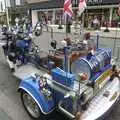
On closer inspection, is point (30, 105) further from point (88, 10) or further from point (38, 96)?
point (88, 10)

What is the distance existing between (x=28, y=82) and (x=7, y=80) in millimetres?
2283

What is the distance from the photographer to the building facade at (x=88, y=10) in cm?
1644

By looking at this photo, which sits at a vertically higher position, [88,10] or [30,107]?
[88,10]

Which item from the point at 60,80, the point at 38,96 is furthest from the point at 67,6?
the point at 38,96

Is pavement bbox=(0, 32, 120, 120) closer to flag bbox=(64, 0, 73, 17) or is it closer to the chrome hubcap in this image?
the chrome hubcap

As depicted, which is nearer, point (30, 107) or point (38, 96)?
point (38, 96)

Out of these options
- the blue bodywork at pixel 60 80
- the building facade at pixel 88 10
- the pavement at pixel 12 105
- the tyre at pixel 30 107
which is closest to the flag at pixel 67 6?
the blue bodywork at pixel 60 80

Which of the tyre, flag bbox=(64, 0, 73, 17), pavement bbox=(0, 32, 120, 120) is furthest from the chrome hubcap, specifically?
flag bbox=(64, 0, 73, 17)


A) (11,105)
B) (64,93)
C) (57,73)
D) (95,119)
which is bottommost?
(11,105)

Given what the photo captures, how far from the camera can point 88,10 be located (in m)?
18.7

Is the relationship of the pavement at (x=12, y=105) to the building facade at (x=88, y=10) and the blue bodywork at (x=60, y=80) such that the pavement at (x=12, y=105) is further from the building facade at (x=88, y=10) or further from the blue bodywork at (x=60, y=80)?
the building facade at (x=88, y=10)

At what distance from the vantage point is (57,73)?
2.65 meters

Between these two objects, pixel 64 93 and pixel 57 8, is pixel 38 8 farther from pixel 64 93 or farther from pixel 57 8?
pixel 64 93

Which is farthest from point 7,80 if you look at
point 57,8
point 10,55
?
point 57,8
